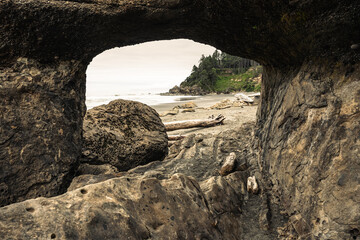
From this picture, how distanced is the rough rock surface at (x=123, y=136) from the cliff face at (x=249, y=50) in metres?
1.34

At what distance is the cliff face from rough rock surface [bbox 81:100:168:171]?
1.34 m

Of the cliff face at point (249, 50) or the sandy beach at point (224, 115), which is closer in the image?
the cliff face at point (249, 50)

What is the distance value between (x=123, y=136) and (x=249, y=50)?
397cm

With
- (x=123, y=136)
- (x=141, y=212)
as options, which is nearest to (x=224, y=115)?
(x=123, y=136)

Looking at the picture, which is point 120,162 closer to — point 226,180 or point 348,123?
point 226,180

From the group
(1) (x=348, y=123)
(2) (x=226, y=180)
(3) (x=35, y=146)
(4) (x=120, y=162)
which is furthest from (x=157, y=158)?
(1) (x=348, y=123)

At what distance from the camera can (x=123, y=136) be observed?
6332mm

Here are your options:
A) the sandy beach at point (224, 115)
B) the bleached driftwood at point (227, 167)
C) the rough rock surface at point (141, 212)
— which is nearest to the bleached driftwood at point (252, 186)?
the rough rock surface at point (141, 212)

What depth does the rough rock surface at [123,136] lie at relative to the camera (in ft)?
18.8

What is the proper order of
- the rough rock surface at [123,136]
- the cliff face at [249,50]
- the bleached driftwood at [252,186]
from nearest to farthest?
the cliff face at [249,50] → the bleached driftwood at [252,186] → the rough rock surface at [123,136]

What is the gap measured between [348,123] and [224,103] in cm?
1795

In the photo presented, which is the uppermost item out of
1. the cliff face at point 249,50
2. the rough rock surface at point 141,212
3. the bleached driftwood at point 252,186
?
the cliff face at point 249,50

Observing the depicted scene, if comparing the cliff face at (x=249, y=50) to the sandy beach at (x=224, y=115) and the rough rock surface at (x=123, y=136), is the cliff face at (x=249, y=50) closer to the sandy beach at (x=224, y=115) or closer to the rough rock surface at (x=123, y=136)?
the rough rock surface at (x=123, y=136)

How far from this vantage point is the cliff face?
2977mm
